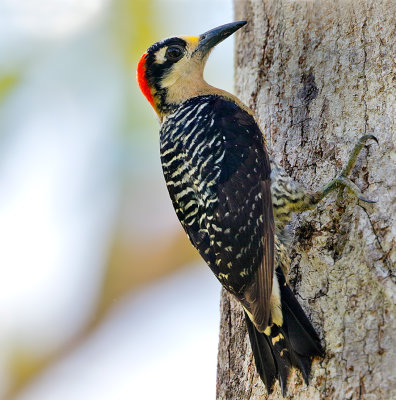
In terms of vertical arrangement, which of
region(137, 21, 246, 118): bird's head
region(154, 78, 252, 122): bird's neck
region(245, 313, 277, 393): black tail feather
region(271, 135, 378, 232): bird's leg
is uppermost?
region(137, 21, 246, 118): bird's head

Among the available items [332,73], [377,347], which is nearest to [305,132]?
[332,73]

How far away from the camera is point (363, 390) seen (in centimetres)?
275

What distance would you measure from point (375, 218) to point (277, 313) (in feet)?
2.56

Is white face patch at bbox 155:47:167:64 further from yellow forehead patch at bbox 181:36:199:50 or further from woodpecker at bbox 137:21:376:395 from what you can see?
woodpecker at bbox 137:21:376:395

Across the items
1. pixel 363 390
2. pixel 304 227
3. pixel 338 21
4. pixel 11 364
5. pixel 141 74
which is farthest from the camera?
pixel 11 364

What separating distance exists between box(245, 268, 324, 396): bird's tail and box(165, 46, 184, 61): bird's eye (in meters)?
2.11

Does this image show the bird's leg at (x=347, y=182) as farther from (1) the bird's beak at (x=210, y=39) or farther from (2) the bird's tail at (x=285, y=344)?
(1) the bird's beak at (x=210, y=39)

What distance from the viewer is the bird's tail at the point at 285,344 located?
9.98ft

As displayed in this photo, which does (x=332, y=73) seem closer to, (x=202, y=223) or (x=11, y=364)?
(x=202, y=223)

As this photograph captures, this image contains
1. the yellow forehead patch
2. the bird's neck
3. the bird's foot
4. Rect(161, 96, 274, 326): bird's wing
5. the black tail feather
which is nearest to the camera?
the black tail feather

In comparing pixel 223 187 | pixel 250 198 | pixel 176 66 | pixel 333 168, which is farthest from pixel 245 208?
pixel 176 66

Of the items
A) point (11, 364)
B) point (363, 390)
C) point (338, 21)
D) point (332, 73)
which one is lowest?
point (11, 364)

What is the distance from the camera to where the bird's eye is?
472 cm

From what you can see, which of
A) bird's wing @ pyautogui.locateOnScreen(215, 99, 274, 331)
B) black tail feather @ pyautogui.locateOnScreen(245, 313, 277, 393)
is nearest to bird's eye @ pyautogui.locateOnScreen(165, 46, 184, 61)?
bird's wing @ pyautogui.locateOnScreen(215, 99, 274, 331)
